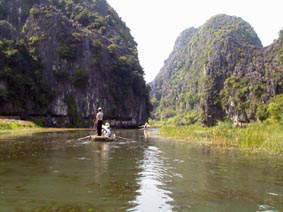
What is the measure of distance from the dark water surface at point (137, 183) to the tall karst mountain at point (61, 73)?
218ft

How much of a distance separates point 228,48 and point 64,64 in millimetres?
98520

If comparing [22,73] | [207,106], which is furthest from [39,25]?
[207,106]

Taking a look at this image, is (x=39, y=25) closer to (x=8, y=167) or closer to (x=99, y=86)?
(x=99, y=86)

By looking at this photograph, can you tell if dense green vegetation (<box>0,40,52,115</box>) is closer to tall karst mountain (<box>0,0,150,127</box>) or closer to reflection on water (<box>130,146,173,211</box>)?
tall karst mountain (<box>0,0,150,127</box>)

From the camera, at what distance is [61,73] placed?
102062 millimetres

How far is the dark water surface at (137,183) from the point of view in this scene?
10797mm

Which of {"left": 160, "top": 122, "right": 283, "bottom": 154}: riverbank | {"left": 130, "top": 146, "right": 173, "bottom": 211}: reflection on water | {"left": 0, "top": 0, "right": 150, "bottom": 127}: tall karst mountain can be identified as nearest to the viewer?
{"left": 130, "top": 146, "right": 173, "bottom": 211}: reflection on water

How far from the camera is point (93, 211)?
994 cm

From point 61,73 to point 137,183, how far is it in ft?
300

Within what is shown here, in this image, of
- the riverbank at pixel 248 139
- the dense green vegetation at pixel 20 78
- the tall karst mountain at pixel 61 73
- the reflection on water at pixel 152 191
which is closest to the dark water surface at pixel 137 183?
the reflection on water at pixel 152 191

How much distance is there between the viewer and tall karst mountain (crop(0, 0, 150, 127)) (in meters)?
87.9

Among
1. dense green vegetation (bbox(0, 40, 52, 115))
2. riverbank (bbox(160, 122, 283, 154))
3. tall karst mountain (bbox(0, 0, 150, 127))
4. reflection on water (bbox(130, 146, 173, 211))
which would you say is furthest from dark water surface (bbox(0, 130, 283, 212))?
tall karst mountain (bbox(0, 0, 150, 127))

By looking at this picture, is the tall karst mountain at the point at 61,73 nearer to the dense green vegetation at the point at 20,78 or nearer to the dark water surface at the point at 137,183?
the dense green vegetation at the point at 20,78

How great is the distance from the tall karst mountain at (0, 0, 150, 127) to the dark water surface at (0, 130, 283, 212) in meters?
66.3
